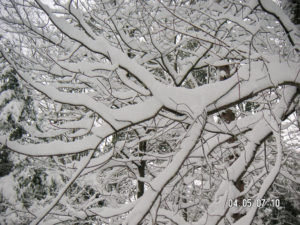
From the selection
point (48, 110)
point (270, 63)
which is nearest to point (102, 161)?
point (270, 63)

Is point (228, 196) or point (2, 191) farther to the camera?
point (2, 191)

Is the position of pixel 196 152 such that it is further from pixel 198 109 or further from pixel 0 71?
pixel 0 71

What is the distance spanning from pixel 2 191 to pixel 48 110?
244 inches

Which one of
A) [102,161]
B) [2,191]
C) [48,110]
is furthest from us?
[2,191]

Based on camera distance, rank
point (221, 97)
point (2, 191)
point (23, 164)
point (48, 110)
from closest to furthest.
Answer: point (221, 97)
point (48, 110)
point (2, 191)
point (23, 164)

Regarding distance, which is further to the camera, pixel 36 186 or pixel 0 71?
pixel 0 71

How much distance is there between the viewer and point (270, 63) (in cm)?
182

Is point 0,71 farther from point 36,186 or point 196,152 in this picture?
point 196,152

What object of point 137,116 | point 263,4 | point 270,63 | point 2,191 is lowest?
point 2,191

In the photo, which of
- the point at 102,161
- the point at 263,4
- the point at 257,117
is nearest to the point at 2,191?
the point at 102,161

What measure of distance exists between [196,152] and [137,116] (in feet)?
3.36

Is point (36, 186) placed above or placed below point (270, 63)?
below

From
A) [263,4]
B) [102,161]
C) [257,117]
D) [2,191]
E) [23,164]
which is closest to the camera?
[263,4]

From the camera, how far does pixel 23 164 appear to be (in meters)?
9.15
